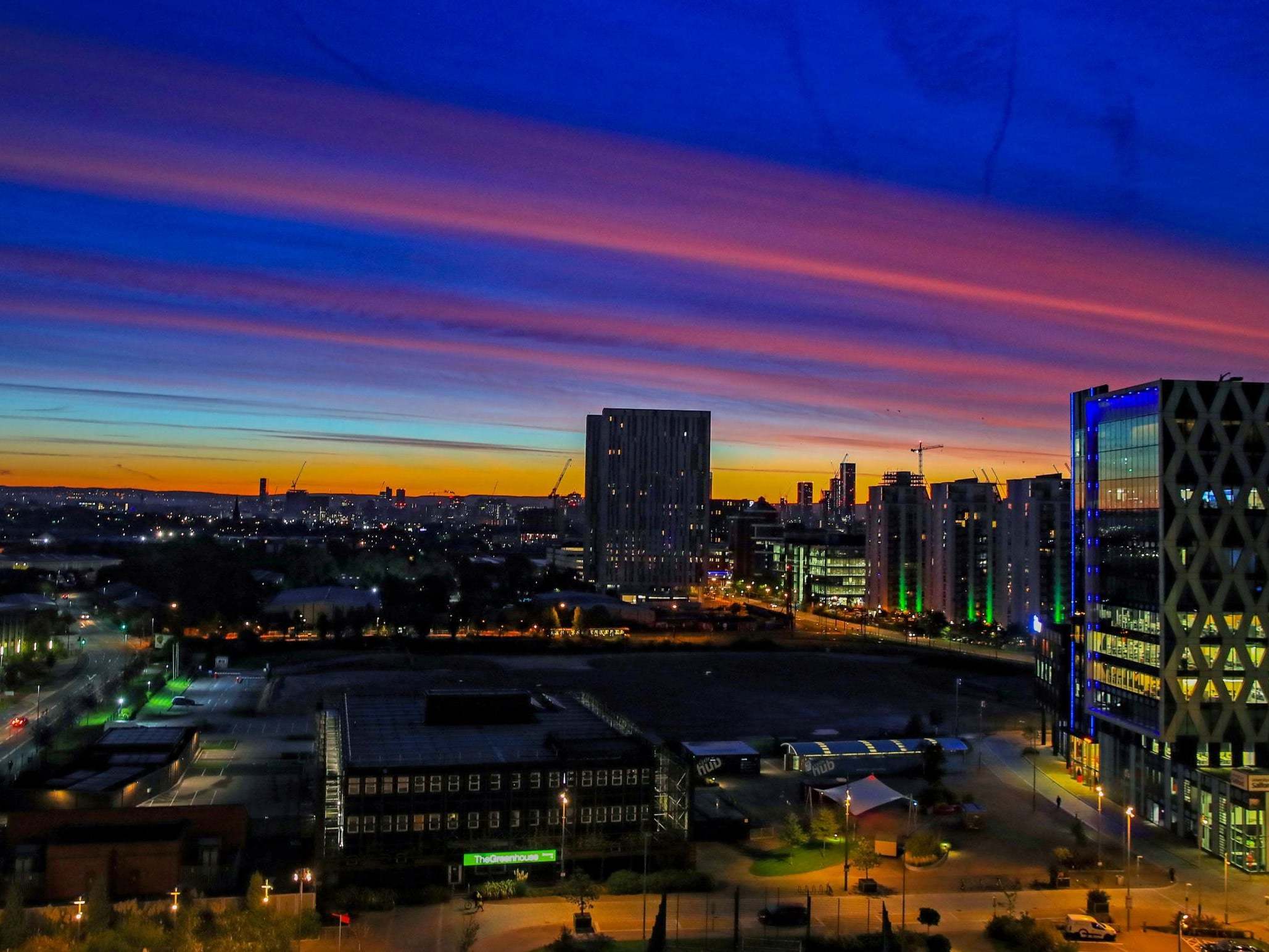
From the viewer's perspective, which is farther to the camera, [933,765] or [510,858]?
[933,765]

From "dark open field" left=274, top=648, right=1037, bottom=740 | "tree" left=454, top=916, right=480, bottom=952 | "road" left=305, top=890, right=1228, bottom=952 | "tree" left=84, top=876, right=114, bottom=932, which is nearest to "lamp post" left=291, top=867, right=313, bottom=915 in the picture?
"road" left=305, top=890, right=1228, bottom=952

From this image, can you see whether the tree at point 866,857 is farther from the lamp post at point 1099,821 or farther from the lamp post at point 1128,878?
the lamp post at point 1128,878

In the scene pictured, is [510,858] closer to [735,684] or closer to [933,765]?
[933,765]

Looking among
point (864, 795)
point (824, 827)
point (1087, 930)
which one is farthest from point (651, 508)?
point (1087, 930)

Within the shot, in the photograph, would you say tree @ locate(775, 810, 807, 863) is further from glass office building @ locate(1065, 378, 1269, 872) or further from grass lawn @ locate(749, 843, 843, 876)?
glass office building @ locate(1065, 378, 1269, 872)

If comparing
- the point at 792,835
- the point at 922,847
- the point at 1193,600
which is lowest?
the point at 792,835

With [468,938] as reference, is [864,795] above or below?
above
